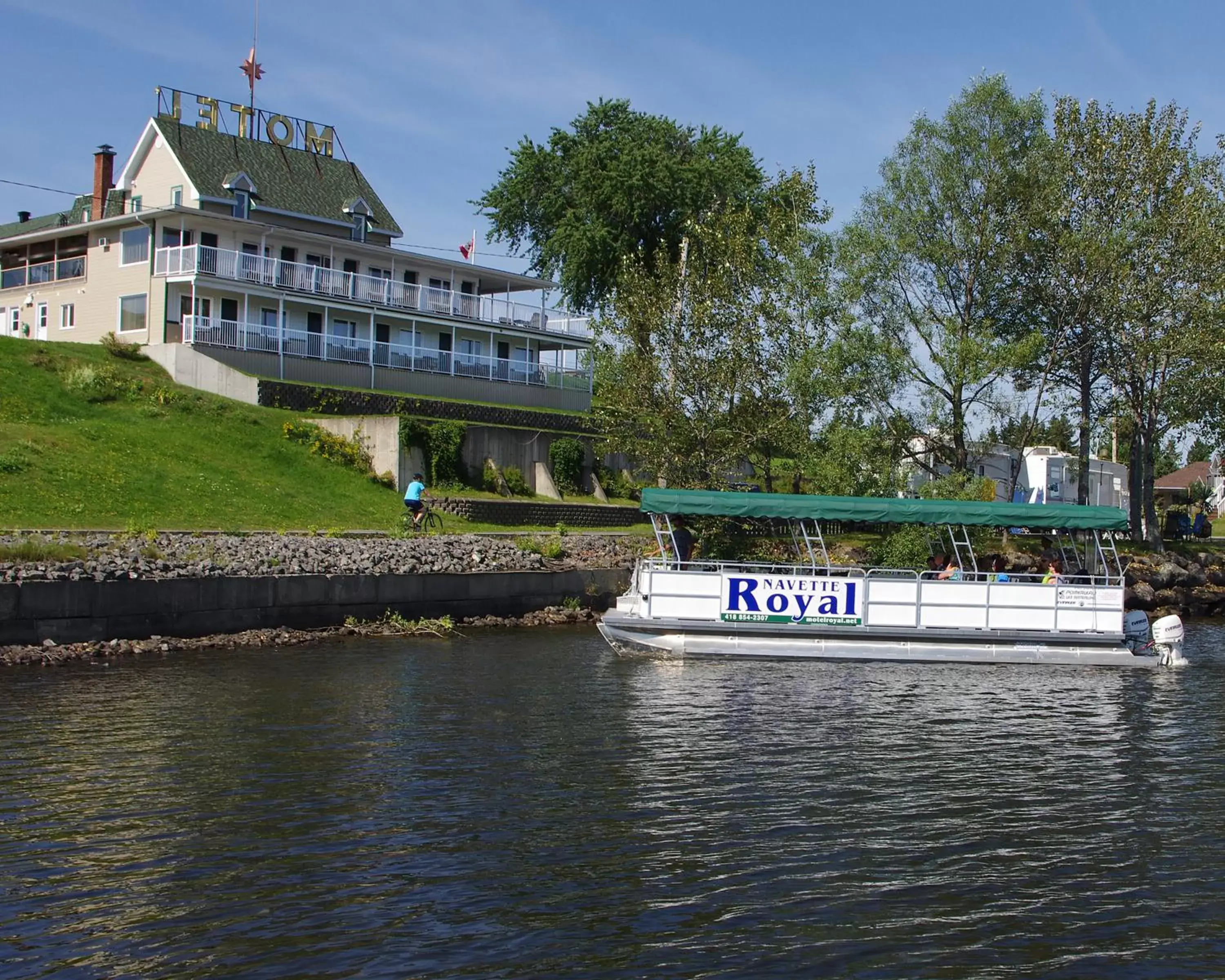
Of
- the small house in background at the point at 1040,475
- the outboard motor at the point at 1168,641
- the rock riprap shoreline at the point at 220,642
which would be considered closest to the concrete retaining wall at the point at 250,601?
the rock riprap shoreline at the point at 220,642

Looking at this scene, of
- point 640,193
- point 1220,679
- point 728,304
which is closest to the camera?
point 1220,679

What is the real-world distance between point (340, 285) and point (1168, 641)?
4064 cm

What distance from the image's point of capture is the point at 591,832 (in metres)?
13.2

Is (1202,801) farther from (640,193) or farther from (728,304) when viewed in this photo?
(640,193)

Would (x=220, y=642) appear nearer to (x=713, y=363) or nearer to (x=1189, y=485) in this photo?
(x=713, y=363)

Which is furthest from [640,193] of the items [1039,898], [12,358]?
[1039,898]

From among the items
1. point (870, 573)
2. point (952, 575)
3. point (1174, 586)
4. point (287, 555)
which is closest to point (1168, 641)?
point (952, 575)

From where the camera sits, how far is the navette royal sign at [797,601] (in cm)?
2678

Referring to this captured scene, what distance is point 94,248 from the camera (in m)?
56.8

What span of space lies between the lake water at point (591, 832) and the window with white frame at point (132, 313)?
3519 cm

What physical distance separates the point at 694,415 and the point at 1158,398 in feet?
61.4

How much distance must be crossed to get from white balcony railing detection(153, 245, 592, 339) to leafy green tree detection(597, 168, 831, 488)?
5399mm

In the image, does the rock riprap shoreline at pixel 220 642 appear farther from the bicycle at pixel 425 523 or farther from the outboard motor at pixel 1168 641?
the outboard motor at pixel 1168 641

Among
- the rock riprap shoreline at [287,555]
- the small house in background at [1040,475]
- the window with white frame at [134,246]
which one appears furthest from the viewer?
the window with white frame at [134,246]
